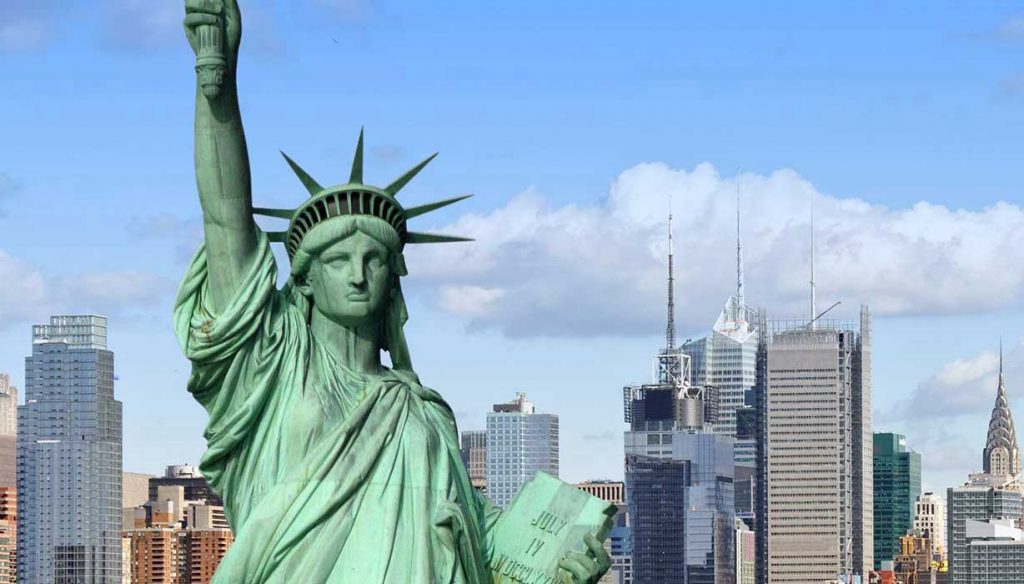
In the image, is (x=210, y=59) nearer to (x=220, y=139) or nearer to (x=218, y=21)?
(x=218, y=21)

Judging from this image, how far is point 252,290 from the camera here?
60.7ft

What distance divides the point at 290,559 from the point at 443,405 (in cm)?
151

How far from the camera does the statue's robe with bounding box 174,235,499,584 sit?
714 inches

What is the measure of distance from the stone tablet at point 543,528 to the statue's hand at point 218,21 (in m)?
3.05

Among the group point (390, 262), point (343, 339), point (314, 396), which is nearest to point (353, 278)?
point (390, 262)

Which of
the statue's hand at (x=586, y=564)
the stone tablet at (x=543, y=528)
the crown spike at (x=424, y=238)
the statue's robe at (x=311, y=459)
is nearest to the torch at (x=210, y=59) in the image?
the statue's robe at (x=311, y=459)

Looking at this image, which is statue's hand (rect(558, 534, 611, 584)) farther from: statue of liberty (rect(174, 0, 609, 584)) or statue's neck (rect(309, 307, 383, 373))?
statue's neck (rect(309, 307, 383, 373))

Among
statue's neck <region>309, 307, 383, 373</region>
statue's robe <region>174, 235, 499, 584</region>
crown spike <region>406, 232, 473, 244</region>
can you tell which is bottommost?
statue's robe <region>174, 235, 499, 584</region>

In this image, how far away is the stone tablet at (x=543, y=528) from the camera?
18219mm

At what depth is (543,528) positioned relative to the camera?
18.4m

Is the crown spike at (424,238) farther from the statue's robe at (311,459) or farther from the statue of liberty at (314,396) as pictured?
the statue's robe at (311,459)

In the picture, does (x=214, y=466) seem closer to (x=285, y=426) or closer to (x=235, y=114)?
(x=285, y=426)

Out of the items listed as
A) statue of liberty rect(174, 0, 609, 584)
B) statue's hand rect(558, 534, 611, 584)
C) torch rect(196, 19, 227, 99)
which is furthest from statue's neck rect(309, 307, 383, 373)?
statue's hand rect(558, 534, 611, 584)

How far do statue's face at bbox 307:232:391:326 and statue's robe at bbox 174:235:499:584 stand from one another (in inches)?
9.9
